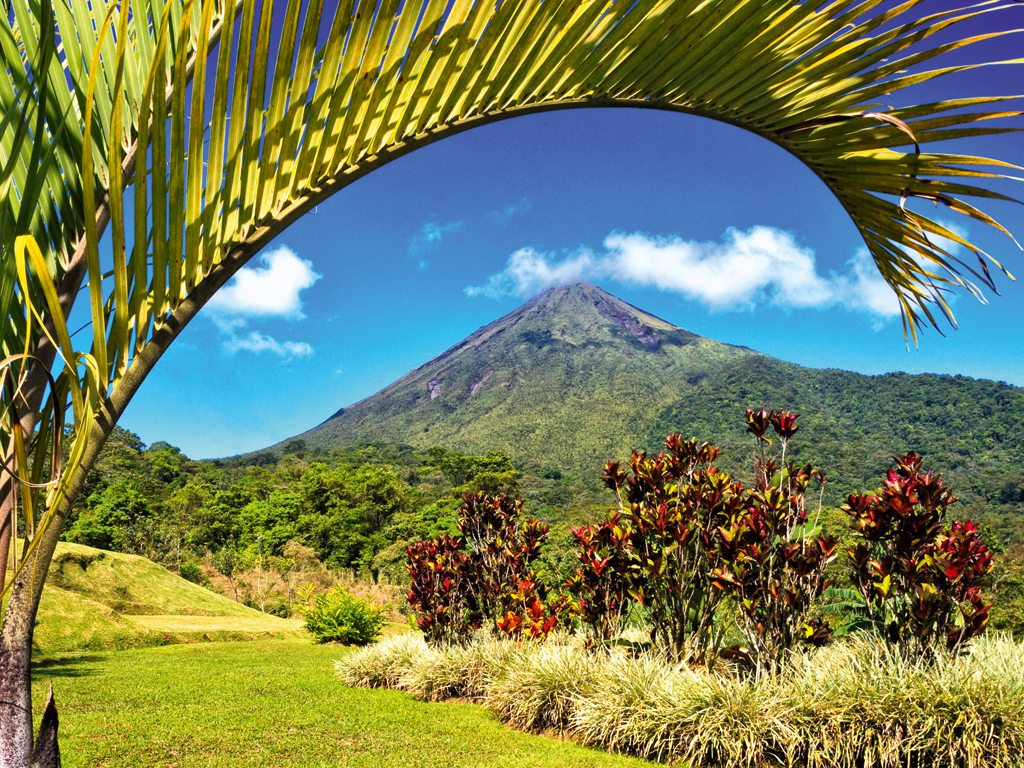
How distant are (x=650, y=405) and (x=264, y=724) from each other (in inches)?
3654

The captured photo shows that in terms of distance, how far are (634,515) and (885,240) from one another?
3.79m

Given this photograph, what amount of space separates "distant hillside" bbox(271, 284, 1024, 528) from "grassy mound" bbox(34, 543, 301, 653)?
3001 centimetres

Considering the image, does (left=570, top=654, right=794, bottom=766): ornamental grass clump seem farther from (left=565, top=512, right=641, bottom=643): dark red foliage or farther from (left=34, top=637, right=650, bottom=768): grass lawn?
(left=565, top=512, right=641, bottom=643): dark red foliage

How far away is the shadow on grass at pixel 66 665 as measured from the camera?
7.20 m

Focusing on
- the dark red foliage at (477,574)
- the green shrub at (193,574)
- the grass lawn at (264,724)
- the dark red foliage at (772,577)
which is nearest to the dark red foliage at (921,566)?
the dark red foliage at (772,577)

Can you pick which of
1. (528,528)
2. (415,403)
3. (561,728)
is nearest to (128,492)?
(528,528)

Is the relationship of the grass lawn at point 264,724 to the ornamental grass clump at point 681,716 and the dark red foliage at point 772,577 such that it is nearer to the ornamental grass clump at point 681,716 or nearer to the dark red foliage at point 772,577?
the ornamental grass clump at point 681,716

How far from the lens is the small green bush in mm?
10352

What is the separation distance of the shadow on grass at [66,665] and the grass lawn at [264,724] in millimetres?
24

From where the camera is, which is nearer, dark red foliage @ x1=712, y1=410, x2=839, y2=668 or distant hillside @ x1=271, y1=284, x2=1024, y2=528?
dark red foliage @ x1=712, y1=410, x2=839, y2=668

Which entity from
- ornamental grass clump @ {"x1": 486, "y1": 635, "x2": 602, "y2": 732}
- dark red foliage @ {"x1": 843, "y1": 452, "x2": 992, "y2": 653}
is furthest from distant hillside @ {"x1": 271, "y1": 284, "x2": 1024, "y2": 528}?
ornamental grass clump @ {"x1": 486, "y1": 635, "x2": 602, "y2": 732}

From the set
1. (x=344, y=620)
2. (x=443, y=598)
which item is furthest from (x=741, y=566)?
(x=344, y=620)

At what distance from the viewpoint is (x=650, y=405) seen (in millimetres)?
94625

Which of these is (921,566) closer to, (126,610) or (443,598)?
(443,598)
